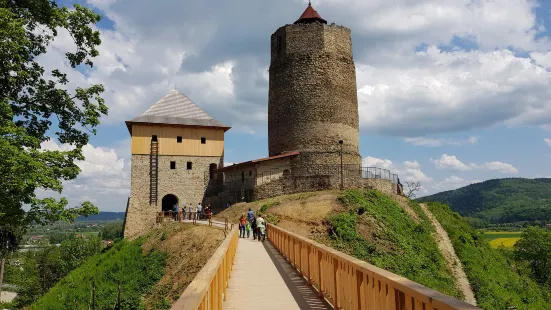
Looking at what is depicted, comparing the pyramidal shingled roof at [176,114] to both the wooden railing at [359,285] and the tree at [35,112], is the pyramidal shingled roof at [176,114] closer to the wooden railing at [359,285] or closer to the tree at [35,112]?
the tree at [35,112]

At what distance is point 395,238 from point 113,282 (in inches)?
612

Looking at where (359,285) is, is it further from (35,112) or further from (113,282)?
(113,282)

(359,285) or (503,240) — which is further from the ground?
(359,285)

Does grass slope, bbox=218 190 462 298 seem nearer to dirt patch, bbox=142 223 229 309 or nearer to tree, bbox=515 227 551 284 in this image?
dirt patch, bbox=142 223 229 309

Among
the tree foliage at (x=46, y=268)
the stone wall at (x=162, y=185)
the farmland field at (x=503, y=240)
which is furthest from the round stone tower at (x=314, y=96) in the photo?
the farmland field at (x=503, y=240)

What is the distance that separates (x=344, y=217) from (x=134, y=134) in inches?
803

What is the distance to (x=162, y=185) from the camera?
36531 millimetres

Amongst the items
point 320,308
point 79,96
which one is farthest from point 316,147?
point 320,308

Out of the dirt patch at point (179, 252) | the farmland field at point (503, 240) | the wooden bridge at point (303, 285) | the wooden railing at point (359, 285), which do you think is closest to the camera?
the wooden railing at point (359, 285)

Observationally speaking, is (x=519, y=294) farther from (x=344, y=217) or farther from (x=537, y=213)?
(x=537, y=213)

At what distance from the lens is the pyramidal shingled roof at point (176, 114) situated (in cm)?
3769

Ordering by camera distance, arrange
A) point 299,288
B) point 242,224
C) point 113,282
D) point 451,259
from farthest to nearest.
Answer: point 451,259 < point 113,282 < point 242,224 < point 299,288

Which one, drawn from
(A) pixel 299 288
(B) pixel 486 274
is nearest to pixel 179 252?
(A) pixel 299 288

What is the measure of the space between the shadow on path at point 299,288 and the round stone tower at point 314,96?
76.2 ft
